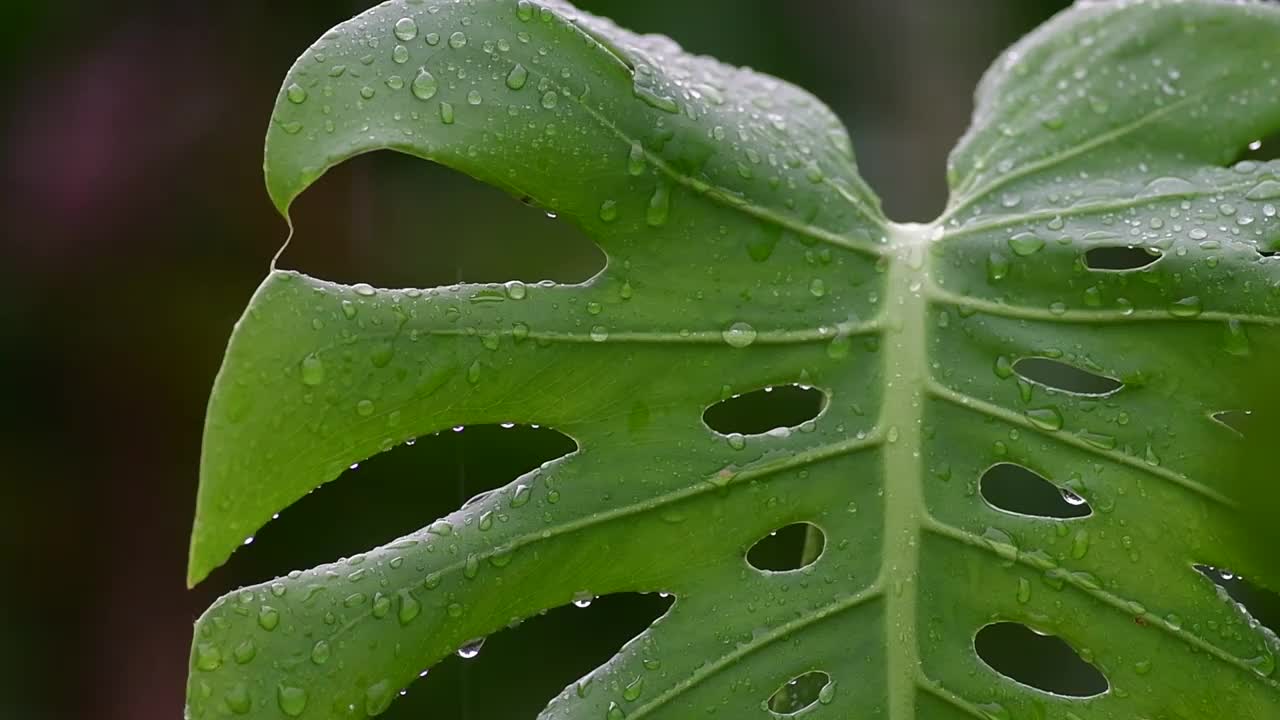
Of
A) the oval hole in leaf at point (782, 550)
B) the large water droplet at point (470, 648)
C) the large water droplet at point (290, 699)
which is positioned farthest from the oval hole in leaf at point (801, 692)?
the oval hole in leaf at point (782, 550)

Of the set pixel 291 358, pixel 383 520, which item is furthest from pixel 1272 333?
pixel 383 520

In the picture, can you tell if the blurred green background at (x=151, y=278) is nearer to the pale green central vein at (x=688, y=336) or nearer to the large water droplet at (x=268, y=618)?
the pale green central vein at (x=688, y=336)

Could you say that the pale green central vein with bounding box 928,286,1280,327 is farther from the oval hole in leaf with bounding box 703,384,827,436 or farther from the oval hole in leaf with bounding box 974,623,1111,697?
the oval hole in leaf with bounding box 974,623,1111,697

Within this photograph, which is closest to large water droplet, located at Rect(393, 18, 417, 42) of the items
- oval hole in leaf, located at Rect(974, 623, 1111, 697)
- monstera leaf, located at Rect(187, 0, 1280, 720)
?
monstera leaf, located at Rect(187, 0, 1280, 720)

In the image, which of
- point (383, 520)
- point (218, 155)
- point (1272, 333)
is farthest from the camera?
point (218, 155)

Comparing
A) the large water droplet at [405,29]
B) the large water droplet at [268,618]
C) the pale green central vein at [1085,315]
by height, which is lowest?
the large water droplet at [268,618]

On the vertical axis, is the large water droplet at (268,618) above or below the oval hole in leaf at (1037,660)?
above

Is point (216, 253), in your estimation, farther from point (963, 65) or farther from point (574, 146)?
point (574, 146)

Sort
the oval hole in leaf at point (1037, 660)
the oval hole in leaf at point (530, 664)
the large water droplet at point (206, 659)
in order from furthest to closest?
the oval hole in leaf at point (530, 664)
the oval hole in leaf at point (1037, 660)
the large water droplet at point (206, 659)

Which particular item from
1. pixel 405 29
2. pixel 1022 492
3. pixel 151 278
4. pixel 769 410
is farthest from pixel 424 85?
pixel 151 278
